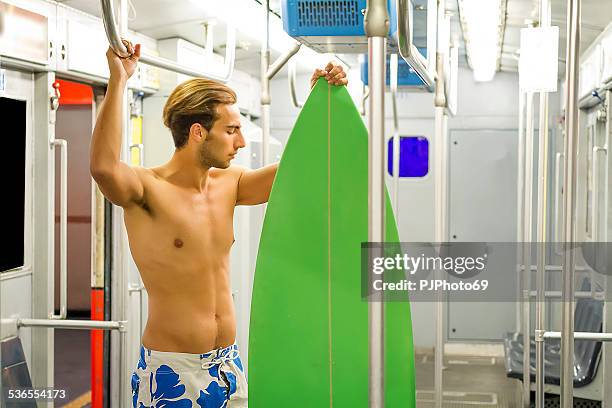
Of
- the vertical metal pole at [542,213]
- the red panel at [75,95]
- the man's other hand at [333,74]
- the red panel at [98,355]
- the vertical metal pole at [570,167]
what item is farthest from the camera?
the red panel at [75,95]

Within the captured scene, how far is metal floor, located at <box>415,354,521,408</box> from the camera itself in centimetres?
630

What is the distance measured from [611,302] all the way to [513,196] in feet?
11.1

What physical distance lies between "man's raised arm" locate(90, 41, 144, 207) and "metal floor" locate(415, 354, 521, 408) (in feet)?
12.1

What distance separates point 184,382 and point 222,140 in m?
0.87

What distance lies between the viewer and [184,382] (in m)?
2.80

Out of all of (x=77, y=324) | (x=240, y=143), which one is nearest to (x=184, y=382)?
(x=77, y=324)

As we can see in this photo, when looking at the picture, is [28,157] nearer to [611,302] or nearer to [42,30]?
[42,30]

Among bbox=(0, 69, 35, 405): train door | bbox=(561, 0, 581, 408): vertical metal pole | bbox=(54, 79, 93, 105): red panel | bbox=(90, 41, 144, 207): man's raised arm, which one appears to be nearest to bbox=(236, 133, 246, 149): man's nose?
bbox=(90, 41, 144, 207): man's raised arm

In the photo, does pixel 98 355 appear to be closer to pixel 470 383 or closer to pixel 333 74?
pixel 333 74

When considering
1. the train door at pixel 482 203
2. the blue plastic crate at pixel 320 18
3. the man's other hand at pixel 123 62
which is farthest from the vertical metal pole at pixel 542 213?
the train door at pixel 482 203

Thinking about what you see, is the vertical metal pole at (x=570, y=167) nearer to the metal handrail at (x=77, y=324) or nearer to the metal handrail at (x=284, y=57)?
the metal handrail at (x=284, y=57)

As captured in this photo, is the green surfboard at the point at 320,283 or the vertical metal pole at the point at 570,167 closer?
the vertical metal pole at the point at 570,167

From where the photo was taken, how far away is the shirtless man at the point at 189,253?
111 inches

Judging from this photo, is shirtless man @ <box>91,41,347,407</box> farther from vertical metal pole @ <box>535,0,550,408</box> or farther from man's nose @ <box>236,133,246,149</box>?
vertical metal pole @ <box>535,0,550,408</box>
